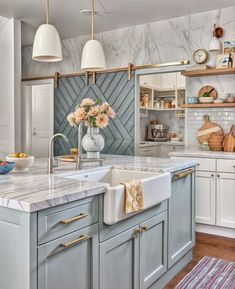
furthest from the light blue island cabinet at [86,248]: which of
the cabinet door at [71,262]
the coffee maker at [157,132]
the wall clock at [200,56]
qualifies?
the coffee maker at [157,132]

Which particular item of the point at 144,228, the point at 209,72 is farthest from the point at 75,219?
the point at 209,72

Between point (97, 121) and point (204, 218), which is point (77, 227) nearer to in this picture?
point (97, 121)

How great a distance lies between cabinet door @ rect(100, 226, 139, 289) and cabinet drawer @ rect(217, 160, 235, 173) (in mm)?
1882

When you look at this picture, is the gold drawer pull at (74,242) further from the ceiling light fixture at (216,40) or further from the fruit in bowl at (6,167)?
the ceiling light fixture at (216,40)

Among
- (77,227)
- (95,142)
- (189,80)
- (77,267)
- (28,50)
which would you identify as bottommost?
(77,267)

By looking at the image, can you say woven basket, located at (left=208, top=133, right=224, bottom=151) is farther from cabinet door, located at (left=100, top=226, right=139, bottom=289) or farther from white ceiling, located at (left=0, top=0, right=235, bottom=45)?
cabinet door, located at (left=100, top=226, right=139, bottom=289)

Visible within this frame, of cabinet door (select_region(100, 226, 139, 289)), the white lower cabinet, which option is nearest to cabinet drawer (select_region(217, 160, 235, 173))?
the white lower cabinet

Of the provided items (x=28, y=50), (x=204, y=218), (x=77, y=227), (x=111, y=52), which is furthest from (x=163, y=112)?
(x=77, y=227)

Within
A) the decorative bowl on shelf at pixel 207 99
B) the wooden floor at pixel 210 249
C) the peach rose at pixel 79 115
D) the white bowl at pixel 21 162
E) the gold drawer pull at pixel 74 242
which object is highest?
the decorative bowl on shelf at pixel 207 99

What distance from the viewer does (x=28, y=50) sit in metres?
6.34

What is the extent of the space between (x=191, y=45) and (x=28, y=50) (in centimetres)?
332

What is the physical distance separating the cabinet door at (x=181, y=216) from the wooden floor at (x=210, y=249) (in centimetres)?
15

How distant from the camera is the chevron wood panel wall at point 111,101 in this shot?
5035mm

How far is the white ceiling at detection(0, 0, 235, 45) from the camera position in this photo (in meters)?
4.10
